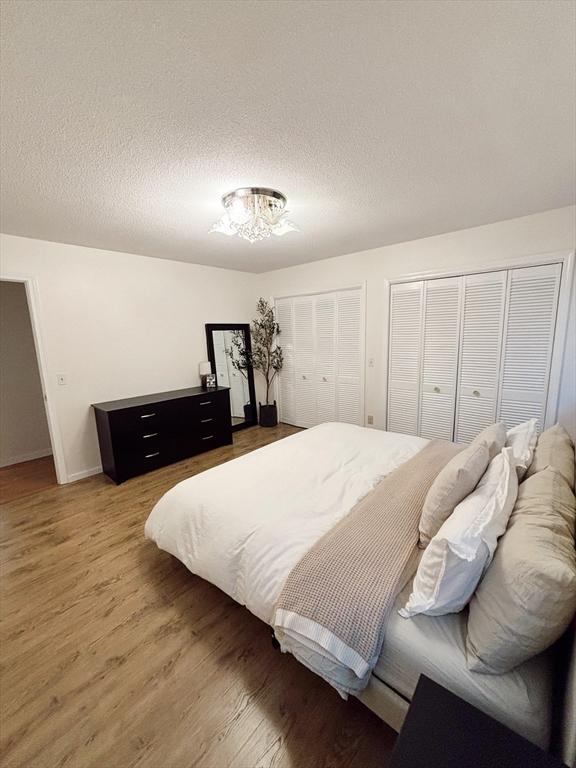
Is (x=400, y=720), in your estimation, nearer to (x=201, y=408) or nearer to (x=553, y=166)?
(x=553, y=166)

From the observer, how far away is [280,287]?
4.62 metres

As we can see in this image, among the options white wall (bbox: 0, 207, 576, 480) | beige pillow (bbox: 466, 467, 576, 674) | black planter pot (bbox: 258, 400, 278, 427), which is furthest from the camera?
black planter pot (bbox: 258, 400, 278, 427)

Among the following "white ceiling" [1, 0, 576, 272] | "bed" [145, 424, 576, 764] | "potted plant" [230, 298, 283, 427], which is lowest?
"bed" [145, 424, 576, 764]

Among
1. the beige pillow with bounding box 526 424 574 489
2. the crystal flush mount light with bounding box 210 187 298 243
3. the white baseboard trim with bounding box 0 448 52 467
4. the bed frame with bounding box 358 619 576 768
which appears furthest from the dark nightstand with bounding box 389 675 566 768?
the white baseboard trim with bounding box 0 448 52 467

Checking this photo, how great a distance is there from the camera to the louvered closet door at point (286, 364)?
464cm

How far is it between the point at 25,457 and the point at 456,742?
15.8ft

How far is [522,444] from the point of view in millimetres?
1710

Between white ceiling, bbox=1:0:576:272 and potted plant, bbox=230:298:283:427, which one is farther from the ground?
white ceiling, bbox=1:0:576:272

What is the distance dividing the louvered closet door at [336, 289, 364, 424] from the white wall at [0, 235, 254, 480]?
1.94 metres

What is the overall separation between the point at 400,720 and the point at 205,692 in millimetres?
799

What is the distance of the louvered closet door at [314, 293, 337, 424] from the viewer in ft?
13.7

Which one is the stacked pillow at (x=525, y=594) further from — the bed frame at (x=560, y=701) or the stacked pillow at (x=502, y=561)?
the bed frame at (x=560, y=701)

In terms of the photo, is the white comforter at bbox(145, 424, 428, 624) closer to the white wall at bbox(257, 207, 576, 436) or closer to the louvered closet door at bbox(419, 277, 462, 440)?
the louvered closet door at bbox(419, 277, 462, 440)

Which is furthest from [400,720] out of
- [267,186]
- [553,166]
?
[553,166]
